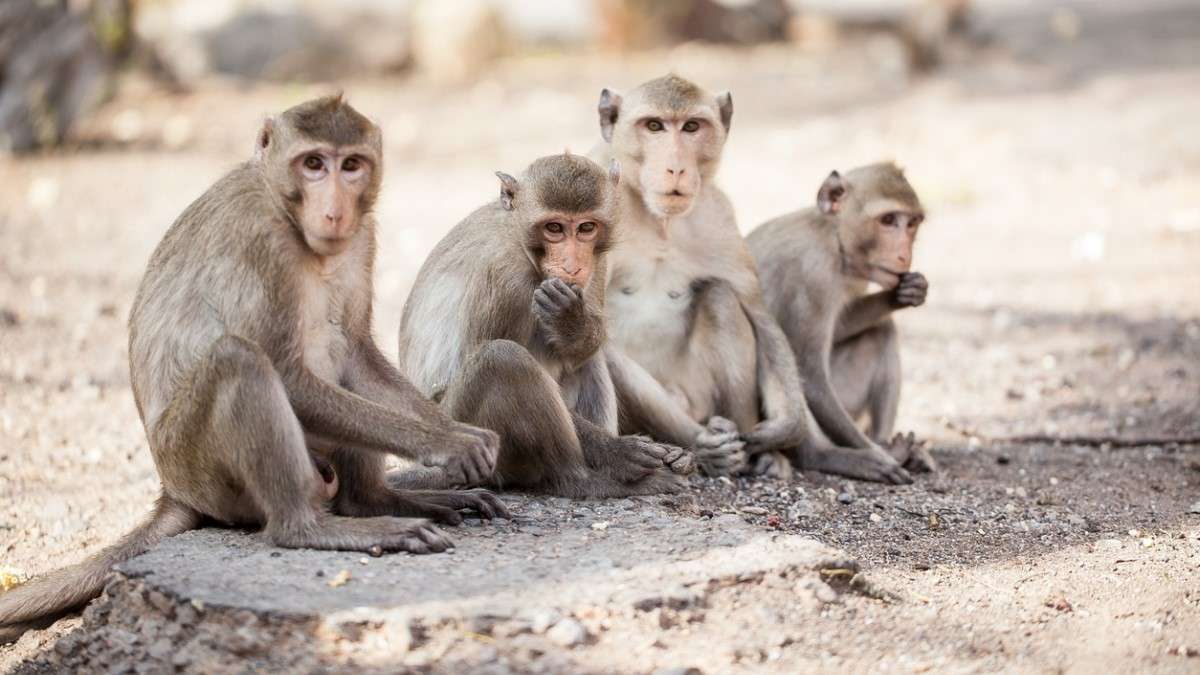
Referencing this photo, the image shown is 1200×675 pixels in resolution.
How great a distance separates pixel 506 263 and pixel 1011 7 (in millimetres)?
21295

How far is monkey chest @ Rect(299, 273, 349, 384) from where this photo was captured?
16.8 feet

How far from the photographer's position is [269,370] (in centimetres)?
474

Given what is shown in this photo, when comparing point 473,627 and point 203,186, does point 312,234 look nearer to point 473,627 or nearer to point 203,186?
point 473,627

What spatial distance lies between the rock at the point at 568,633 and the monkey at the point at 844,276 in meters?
3.24

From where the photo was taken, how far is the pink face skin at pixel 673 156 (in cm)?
669

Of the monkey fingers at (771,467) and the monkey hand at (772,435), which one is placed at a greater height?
the monkey hand at (772,435)

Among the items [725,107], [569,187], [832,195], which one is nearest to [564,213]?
[569,187]

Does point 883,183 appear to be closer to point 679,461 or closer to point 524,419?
point 679,461

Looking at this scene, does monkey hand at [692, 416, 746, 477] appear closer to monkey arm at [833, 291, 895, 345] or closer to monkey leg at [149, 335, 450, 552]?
monkey arm at [833, 291, 895, 345]

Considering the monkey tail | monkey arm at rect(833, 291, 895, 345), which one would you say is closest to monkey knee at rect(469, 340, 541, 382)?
the monkey tail

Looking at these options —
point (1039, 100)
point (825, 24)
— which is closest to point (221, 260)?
point (1039, 100)

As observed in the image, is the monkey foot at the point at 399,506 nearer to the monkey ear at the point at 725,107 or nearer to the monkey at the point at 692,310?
the monkey at the point at 692,310

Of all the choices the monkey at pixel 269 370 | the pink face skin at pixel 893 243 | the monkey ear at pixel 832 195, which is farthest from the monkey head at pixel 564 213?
the pink face skin at pixel 893 243

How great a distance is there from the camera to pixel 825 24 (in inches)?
851
